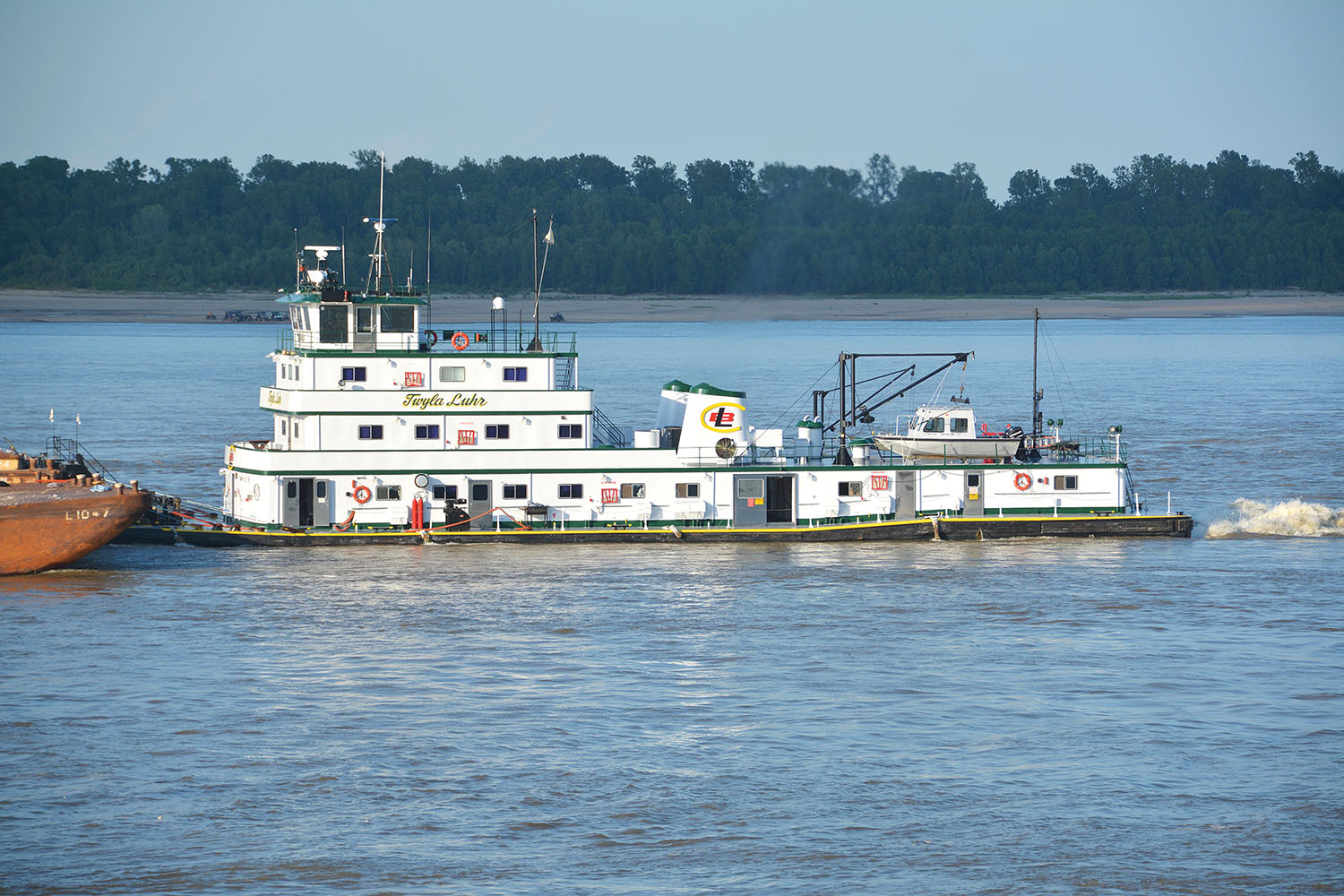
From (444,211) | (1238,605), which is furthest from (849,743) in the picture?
(444,211)

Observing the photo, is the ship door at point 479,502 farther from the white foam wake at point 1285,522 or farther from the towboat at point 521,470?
the white foam wake at point 1285,522

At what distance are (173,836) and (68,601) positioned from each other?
1752 cm

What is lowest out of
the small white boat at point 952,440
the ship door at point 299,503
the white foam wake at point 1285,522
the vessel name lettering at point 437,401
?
the white foam wake at point 1285,522

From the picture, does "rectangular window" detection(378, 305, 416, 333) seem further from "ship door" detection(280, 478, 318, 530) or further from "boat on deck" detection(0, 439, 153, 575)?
"boat on deck" detection(0, 439, 153, 575)

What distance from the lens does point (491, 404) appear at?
4628 centimetres

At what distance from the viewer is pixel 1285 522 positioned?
169 feet

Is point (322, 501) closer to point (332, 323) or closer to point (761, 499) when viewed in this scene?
point (332, 323)

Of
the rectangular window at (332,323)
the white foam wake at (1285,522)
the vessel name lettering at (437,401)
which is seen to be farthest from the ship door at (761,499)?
the white foam wake at (1285,522)

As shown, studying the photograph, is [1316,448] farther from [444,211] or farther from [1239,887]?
[444,211]

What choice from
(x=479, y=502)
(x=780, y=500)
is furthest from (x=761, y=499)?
(x=479, y=502)

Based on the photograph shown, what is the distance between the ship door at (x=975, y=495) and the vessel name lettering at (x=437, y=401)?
14.2 metres

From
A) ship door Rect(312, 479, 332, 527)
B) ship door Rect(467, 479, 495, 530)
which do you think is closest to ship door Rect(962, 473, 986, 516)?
ship door Rect(467, 479, 495, 530)

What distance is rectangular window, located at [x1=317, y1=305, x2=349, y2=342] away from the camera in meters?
46.2

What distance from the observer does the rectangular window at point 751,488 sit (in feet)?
156
